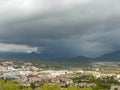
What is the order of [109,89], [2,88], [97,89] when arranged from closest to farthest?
1. [2,88]
2. [97,89]
3. [109,89]

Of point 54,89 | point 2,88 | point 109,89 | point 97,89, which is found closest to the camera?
point 2,88

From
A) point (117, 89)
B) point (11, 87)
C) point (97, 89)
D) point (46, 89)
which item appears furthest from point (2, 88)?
point (117, 89)

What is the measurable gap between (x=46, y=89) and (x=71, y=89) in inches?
244

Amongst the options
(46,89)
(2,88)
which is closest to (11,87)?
(2,88)

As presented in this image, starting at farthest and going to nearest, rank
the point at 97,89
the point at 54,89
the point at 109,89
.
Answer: the point at 109,89, the point at 97,89, the point at 54,89

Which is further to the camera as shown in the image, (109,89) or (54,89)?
(109,89)

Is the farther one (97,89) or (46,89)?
(97,89)

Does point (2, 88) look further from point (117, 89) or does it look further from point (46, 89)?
point (117, 89)

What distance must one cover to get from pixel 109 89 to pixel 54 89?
87.8ft

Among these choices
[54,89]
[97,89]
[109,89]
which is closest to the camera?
[54,89]

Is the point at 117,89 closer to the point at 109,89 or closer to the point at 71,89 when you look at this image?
the point at 109,89

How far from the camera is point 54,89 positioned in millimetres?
86688

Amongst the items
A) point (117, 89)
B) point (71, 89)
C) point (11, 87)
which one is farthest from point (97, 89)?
point (11, 87)

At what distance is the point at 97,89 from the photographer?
3927 inches
